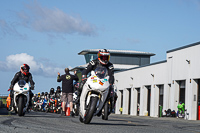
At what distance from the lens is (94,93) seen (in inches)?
433

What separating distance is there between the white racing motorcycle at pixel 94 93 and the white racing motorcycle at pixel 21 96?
4.09m

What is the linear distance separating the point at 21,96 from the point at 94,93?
4.67 m

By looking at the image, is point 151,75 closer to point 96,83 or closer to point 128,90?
point 128,90

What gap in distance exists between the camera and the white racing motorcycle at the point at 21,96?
14930mm

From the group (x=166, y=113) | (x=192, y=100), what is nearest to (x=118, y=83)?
(x=166, y=113)

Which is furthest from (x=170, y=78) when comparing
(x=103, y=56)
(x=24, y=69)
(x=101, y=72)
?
(x=101, y=72)

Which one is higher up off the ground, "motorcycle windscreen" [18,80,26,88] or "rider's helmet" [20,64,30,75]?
"rider's helmet" [20,64,30,75]

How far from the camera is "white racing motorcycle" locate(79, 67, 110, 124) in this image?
35.6 ft

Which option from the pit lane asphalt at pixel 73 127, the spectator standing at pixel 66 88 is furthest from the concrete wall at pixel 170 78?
the pit lane asphalt at pixel 73 127

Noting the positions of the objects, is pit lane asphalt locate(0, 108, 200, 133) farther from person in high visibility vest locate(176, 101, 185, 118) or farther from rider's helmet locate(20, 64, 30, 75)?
person in high visibility vest locate(176, 101, 185, 118)

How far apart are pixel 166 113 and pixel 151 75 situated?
7.60 metres

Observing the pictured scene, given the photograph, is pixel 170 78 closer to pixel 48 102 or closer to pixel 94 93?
pixel 48 102

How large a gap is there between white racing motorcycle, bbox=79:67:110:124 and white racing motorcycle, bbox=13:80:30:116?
4.09 m

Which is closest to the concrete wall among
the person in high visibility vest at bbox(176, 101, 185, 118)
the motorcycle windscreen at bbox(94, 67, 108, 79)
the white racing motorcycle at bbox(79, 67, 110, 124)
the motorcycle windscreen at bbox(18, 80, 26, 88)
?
the person in high visibility vest at bbox(176, 101, 185, 118)
